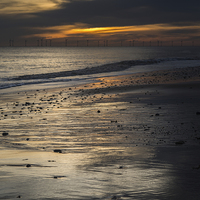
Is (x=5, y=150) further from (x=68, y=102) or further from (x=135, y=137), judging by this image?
(x=68, y=102)

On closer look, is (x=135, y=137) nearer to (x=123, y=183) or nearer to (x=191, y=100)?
(x=123, y=183)

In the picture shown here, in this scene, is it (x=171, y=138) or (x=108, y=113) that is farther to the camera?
(x=108, y=113)

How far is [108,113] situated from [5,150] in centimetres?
699

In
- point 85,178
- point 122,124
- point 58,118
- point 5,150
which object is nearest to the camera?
point 85,178

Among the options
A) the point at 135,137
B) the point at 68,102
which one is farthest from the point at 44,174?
the point at 68,102

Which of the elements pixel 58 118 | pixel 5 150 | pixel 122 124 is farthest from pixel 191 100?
pixel 5 150

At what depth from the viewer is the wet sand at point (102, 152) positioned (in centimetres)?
617

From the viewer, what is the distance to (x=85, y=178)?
22.2 ft

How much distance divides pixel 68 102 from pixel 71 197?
14.5 m

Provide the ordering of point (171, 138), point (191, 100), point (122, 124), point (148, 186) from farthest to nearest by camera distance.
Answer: point (191, 100) → point (122, 124) → point (171, 138) → point (148, 186)

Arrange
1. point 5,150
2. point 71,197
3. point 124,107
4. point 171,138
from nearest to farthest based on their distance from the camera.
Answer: point 71,197, point 5,150, point 171,138, point 124,107

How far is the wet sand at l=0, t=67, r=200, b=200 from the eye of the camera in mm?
6168

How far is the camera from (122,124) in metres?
12.9

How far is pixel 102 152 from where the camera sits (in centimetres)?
891
